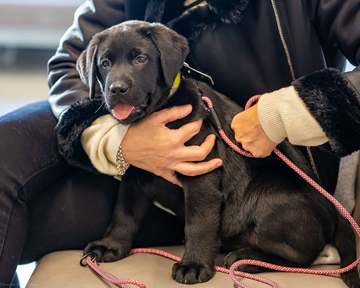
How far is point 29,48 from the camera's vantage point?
3127 mm

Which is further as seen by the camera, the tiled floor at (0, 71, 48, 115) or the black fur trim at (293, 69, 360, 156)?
the tiled floor at (0, 71, 48, 115)

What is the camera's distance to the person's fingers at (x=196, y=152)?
124 centimetres

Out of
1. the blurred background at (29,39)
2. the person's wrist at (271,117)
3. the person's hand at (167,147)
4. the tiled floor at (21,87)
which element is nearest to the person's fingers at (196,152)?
the person's hand at (167,147)

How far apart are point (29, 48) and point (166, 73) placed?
6.77 ft

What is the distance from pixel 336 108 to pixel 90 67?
17.9 inches

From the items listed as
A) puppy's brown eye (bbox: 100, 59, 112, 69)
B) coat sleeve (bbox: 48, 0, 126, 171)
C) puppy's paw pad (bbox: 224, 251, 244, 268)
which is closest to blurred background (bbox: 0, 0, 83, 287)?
coat sleeve (bbox: 48, 0, 126, 171)

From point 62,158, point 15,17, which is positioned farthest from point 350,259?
point 15,17

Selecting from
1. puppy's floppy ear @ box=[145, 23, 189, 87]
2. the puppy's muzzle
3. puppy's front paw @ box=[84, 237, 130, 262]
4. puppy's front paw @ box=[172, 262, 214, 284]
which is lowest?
puppy's front paw @ box=[84, 237, 130, 262]

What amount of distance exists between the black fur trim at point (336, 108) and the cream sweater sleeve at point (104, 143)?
13.9 inches

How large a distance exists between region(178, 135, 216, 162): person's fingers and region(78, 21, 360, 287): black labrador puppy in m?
0.02

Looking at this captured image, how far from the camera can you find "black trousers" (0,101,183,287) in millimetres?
1224

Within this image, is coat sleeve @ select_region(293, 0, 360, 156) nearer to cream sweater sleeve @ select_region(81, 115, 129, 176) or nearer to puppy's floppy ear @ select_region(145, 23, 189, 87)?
puppy's floppy ear @ select_region(145, 23, 189, 87)

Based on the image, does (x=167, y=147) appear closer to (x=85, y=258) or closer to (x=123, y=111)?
(x=123, y=111)

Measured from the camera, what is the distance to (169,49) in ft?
3.95
